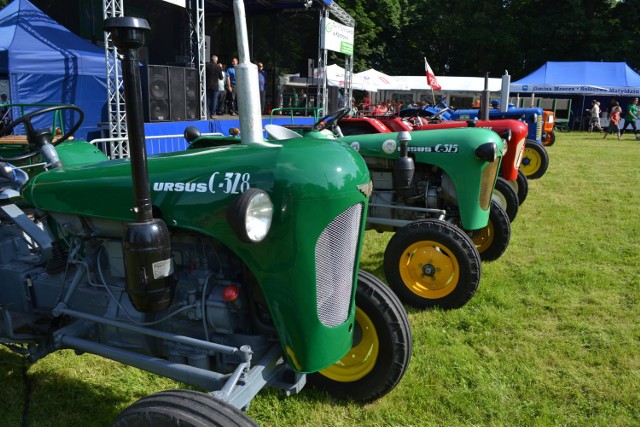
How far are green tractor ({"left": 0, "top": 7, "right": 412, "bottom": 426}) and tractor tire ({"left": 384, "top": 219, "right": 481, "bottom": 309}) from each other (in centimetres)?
123

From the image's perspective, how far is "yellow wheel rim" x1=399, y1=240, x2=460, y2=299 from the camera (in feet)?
11.9

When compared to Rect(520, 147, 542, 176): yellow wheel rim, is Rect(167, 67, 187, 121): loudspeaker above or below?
above

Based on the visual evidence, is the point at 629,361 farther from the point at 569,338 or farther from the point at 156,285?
the point at 156,285

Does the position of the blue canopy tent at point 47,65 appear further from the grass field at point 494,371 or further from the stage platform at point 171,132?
the grass field at point 494,371

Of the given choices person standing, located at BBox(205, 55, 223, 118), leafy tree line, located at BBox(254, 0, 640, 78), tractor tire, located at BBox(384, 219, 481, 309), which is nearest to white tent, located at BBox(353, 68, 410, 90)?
leafy tree line, located at BBox(254, 0, 640, 78)

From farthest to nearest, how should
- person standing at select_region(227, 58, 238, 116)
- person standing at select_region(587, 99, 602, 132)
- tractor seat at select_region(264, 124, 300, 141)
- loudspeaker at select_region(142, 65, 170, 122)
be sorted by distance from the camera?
person standing at select_region(587, 99, 602, 132), person standing at select_region(227, 58, 238, 116), loudspeaker at select_region(142, 65, 170, 122), tractor seat at select_region(264, 124, 300, 141)

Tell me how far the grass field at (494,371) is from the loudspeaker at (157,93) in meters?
6.20

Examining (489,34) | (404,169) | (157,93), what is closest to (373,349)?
(404,169)

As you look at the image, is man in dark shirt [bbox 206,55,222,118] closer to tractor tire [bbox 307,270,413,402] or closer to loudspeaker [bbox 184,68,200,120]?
loudspeaker [bbox 184,68,200,120]

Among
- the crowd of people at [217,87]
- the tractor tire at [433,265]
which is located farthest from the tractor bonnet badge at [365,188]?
the crowd of people at [217,87]

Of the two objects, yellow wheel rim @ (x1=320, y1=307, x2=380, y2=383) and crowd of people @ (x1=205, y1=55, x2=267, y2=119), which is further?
crowd of people @ (x1=205, y1=55, x2=267, y2=119)

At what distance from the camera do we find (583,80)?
2239cm

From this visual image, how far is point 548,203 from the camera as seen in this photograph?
7.17 m

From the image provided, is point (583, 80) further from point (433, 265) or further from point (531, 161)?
point (433, 265)
